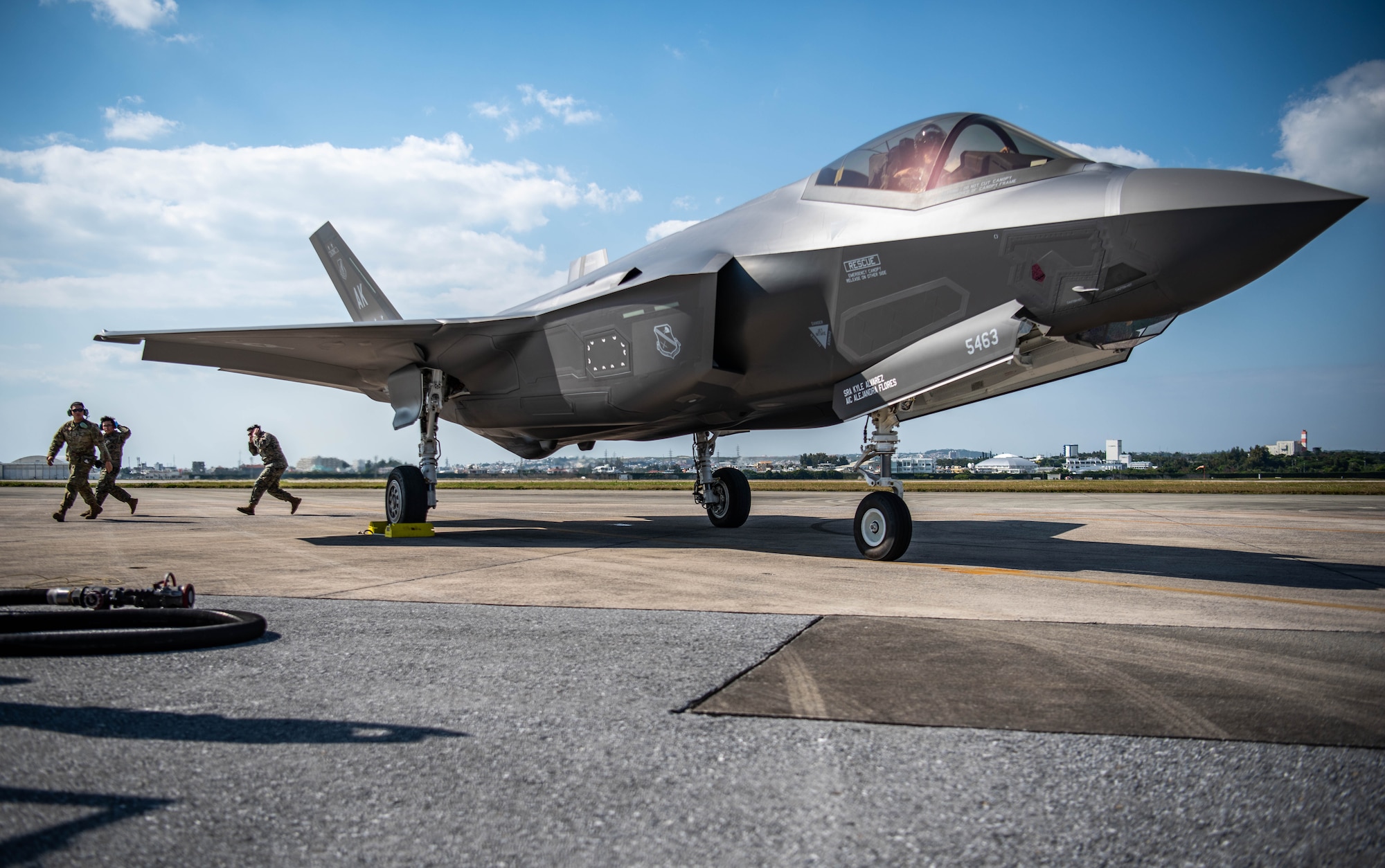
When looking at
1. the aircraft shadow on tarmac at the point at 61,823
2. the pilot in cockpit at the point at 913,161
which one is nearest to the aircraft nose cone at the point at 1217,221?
the pilot in cockpit at the point at 913,161

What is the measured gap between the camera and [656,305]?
8156 mm

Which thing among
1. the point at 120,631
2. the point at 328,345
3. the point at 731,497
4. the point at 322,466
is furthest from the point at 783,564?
the point at 322,466

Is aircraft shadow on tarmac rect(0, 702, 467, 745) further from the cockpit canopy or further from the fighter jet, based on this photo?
the cockpit canopy

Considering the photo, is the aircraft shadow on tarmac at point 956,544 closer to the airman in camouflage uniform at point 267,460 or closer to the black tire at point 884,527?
the black tire at point 884,527

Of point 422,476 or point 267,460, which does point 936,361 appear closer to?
point 422,476

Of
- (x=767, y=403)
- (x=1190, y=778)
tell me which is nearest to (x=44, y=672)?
(x=1190, y=778)

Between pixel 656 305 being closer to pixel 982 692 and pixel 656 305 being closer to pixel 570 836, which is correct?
pixel 982 692

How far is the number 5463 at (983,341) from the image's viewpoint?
6.10m

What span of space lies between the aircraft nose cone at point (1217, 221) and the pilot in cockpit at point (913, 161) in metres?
1.64

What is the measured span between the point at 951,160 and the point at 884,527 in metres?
3.30

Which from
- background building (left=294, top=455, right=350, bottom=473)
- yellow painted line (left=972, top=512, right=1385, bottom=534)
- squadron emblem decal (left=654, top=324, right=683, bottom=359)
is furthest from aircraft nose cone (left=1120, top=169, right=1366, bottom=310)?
background building (left=294, top=455, right=350, bottom=473)

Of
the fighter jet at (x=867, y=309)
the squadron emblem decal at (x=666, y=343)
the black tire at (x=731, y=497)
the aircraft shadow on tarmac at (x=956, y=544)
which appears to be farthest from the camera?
the black tire at (x=731, y=497)

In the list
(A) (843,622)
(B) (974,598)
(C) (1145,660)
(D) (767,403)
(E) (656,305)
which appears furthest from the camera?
(D) (767,403)

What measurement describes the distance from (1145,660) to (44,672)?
4448mm
